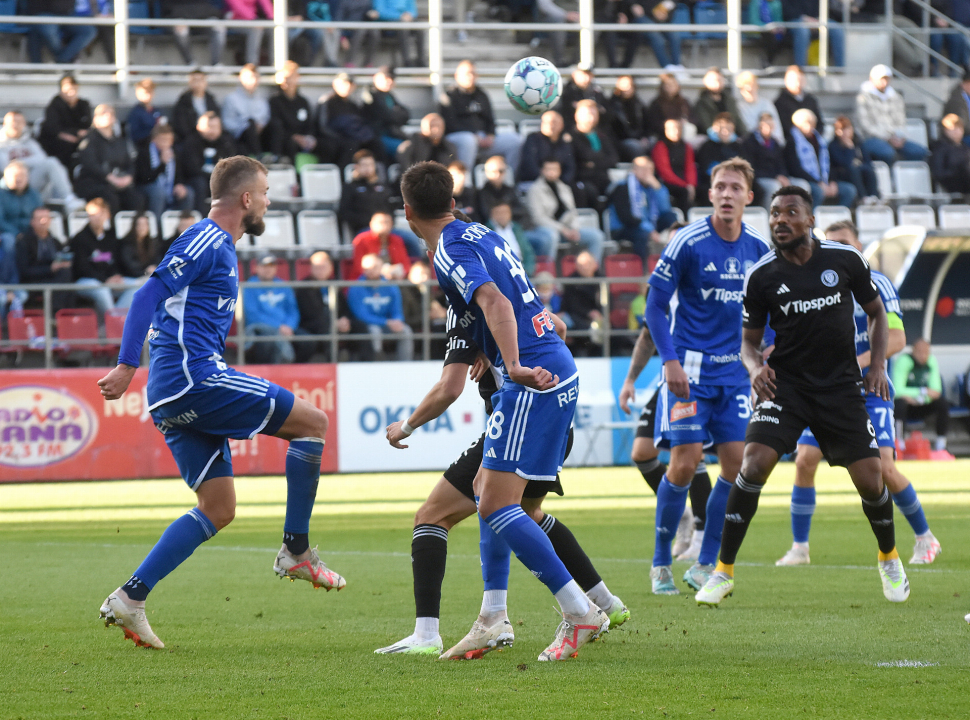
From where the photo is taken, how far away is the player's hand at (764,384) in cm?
718

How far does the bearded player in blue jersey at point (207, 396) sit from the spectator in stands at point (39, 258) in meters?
10.7

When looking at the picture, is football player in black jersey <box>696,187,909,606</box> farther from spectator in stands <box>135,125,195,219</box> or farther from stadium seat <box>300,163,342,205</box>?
stadium seat <box>300,163,342,205</box>

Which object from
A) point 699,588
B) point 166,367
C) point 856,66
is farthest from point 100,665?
point 856,66

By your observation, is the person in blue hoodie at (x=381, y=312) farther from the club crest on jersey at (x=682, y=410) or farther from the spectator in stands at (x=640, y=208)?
the club crest on jersey at (x=682, y=410)

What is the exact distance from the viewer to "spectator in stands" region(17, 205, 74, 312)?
1638 cm

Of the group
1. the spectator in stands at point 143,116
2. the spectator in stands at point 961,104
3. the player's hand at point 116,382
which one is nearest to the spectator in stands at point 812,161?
the spectator in stands at point 961,104

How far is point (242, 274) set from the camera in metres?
17.2

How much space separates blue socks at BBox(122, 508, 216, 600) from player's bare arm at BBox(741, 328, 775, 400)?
3.03 metres

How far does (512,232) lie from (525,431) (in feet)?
41.4

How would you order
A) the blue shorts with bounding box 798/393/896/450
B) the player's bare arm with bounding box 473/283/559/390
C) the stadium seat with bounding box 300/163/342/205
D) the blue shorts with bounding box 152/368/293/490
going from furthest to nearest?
1. the stadium seat with bounding box 300/163/342/205
2. the blue shorts with bounding box 798/393/896/450
3. the blue shorts with bounding box 152/368/293/490
4. the player's bare arm with bounding box 473/283/559/390

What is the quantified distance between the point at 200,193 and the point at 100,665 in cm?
1297

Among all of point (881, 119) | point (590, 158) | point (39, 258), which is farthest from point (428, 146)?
point (881, 119)

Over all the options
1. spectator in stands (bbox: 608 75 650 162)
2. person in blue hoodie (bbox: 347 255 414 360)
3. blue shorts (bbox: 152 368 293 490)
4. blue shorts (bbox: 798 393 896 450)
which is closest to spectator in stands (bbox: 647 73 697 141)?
spectator in stands (bbox: 608 75 650 162)

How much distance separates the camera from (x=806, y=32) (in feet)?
77.4
